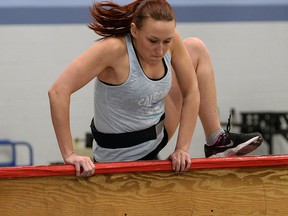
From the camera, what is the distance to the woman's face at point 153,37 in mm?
2209

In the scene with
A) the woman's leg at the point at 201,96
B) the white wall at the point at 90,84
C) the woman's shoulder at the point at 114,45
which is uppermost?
the woman's shoulder at the point at 114,45

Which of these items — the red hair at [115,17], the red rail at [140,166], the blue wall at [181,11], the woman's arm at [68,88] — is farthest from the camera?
the blue wall at [181,11]

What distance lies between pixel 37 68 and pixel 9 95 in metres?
0.33

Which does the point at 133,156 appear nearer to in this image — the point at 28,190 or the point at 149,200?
the point at 149,200

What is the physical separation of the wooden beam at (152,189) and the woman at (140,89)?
0.22ft

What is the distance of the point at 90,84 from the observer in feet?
18.5

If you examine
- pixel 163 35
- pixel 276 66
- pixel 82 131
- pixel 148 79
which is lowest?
pixel 82 131

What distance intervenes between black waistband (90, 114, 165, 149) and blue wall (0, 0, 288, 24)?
297 centimetres

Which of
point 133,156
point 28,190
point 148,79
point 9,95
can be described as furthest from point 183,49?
point 9,95

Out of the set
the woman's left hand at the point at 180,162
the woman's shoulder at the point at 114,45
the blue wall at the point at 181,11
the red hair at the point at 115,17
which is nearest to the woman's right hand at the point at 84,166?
the woman's left hand at the point at 180,162

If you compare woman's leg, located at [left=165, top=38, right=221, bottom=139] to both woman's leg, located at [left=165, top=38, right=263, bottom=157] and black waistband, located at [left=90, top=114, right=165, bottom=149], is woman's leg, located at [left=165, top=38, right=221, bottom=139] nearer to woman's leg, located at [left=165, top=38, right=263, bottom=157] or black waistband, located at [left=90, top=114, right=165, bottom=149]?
woman's leg, located at [left=165, top=38, right=263, bottom=157]

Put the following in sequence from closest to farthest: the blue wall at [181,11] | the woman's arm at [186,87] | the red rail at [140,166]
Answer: the red rail at [140,166] → the woman's arm at [186,87] → the blue wall at [181,11]

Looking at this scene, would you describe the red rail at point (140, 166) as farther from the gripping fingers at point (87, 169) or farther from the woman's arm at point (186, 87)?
the woman's arm at point (186, 87)

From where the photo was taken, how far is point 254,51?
5953mm
